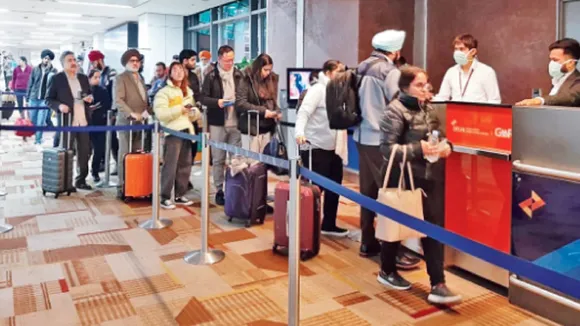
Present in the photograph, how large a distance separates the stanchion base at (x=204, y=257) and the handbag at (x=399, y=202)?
1.28 metres

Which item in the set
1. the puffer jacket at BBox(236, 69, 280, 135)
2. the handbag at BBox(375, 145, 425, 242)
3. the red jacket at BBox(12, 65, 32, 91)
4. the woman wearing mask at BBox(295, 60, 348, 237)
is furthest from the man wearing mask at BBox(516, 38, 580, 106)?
the red jacket at BBox(12, 65, 32, 91)

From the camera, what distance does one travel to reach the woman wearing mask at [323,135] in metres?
4.28

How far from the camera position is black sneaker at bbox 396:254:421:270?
12.4ft

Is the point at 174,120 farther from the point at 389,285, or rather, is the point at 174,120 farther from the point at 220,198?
the point at 389,285

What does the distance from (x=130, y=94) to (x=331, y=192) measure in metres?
2.56

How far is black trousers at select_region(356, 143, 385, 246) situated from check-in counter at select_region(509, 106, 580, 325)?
0.88 metres

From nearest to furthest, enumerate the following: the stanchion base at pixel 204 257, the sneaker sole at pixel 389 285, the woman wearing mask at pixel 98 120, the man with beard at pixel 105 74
A: the sneaker sole at pixel 389 285, the stanchion base at pixel 204 257, the woman wearing mask at pixel 98 120, the man with beard at pixel 105 74

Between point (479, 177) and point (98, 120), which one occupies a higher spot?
point (98, 120)

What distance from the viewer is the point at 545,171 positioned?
2.83 m

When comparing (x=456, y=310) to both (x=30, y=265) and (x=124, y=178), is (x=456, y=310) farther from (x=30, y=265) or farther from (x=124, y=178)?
(x=124, y=178)

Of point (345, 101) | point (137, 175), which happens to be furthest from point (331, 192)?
point (137, 175)

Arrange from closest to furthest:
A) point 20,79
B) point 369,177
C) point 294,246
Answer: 1. point 294,246
2. point 369,177
3. point 20,79

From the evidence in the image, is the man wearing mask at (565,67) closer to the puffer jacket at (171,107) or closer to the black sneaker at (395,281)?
the black sneaker at (395,281)

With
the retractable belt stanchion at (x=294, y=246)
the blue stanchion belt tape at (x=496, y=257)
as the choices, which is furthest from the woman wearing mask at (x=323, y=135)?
the blue stanchion belt tape at (x=496, y=257)
